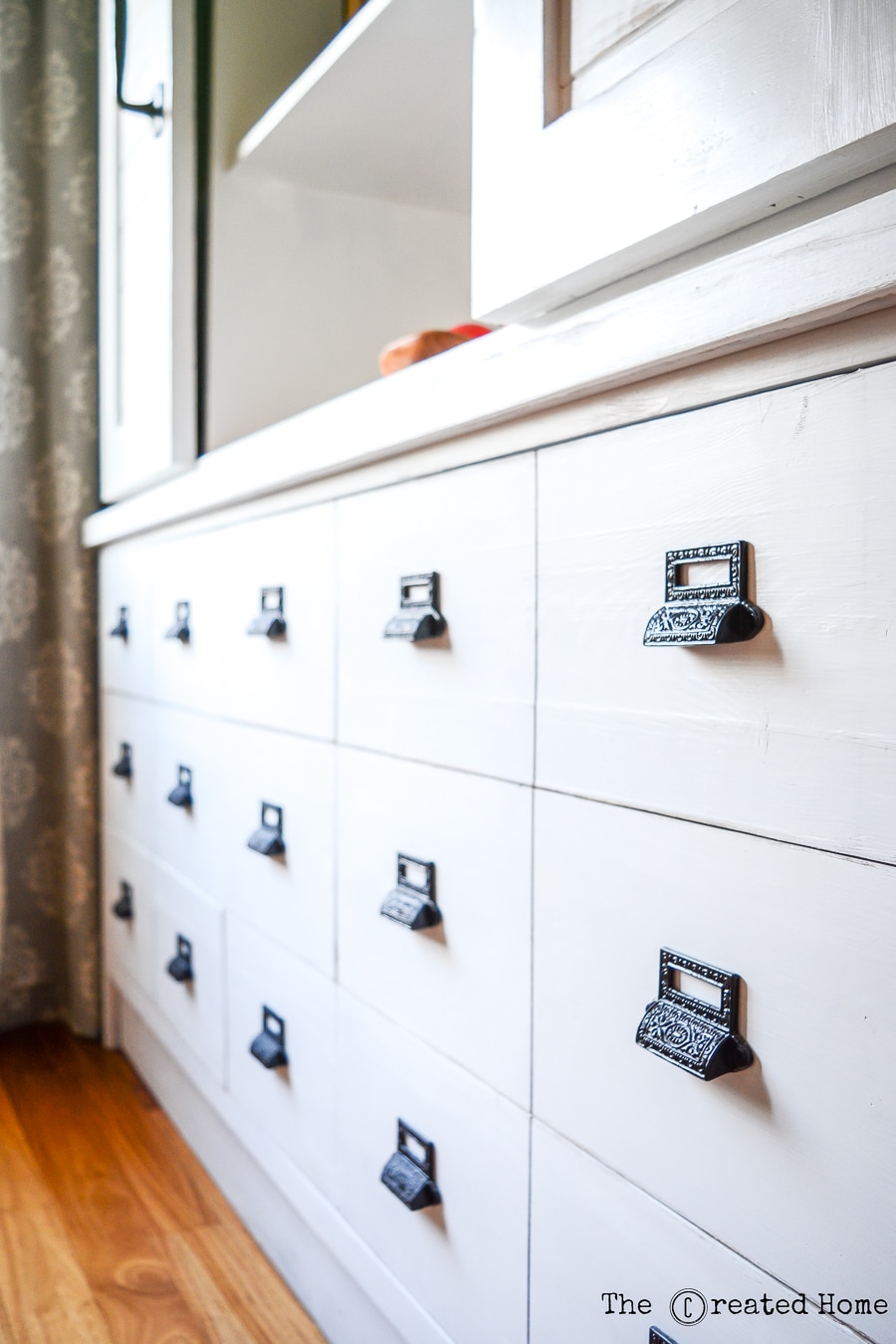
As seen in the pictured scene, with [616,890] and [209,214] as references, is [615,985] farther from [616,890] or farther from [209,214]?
[209,214]

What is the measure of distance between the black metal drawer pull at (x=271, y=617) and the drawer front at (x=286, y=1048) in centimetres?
34

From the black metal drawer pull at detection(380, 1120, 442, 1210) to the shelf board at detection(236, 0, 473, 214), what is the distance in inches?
40.9

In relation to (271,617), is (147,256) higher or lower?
higher

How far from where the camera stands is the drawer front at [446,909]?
704 millimetres

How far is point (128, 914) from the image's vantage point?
63.5 inches

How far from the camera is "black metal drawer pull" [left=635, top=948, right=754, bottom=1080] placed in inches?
20.3

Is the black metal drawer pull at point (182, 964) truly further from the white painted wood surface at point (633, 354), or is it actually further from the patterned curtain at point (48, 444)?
the white painted wood surface at point (633, 354)

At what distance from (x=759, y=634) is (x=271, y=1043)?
78cm

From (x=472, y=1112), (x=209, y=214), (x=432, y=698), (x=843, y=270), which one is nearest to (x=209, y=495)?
(x=209, y=214)

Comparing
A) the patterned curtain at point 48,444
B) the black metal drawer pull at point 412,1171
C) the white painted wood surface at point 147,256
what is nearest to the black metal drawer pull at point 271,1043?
the black metal drawer pull at point 412,1171

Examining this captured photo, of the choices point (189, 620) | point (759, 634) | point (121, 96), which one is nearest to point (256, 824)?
point (189, 620)

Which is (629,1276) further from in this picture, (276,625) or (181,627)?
(181,627)

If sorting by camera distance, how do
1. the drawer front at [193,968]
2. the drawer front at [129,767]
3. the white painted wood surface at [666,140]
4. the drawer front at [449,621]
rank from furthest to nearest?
the drawer front at [129,767], the drawer front at [193,968], the drawer front at [449,621], the white painted wood surface at [666,140]

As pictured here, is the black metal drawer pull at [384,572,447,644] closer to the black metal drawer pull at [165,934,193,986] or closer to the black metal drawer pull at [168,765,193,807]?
the black metal drawer pull at [168,765,193,807]
